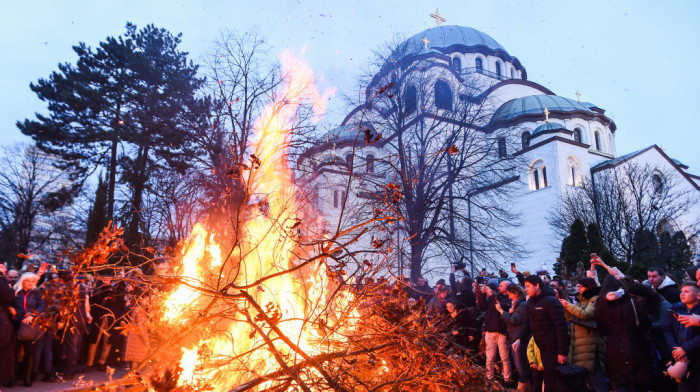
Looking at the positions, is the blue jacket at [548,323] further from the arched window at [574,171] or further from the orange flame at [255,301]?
the arched window at [574,171]

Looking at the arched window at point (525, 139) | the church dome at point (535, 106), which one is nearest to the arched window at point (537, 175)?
the arched window at point (525, 139)

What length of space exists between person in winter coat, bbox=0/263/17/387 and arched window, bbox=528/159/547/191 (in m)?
33.1

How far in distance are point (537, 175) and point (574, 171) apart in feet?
8.44

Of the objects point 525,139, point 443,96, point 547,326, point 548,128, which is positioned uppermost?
point 525,139

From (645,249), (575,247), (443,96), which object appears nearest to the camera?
(575,247)

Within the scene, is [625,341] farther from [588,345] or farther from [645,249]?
[645,249]

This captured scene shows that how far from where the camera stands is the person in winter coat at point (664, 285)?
633cm

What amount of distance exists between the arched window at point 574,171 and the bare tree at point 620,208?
3.93 feet

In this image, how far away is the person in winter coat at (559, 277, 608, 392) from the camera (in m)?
6.01

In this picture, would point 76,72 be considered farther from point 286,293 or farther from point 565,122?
point 565,122

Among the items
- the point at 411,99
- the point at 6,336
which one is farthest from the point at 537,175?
the point at 6,336

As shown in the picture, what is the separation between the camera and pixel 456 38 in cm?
4509

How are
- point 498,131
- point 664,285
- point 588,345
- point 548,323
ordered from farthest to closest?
point 498,131
point 664,285
point 548,323
point 588,345

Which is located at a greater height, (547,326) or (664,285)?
(664,285)
